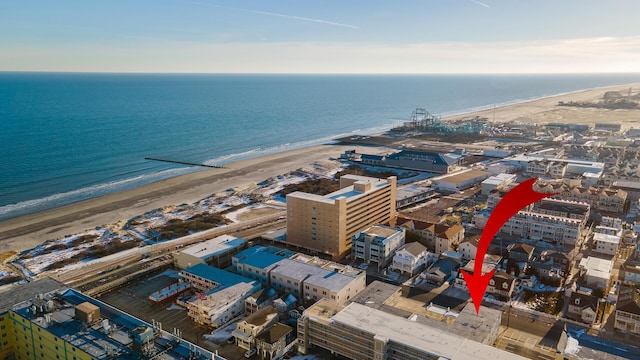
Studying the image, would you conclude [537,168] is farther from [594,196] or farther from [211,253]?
[211,253]

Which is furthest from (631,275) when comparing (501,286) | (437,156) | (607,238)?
(437,156)

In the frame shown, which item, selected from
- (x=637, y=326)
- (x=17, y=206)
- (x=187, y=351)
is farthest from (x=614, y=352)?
(x=17, y=206)

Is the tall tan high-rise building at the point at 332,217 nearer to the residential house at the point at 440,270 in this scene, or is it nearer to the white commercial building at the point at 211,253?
the white commercial building at the point at 211,253

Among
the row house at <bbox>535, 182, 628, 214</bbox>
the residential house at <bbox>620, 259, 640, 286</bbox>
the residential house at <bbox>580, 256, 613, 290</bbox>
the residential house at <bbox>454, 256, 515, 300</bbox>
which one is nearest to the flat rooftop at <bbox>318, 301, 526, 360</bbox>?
the residential house at <bbox>454, 256, 515, 300</bbox>

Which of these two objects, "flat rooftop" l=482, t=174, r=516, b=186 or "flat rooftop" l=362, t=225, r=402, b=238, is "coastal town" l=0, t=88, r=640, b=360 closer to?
"flat rooftop" l=362, t=225, r=402, b=238

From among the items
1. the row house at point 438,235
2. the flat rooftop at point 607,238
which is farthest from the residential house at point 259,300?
the flat rooftop at point 607,238

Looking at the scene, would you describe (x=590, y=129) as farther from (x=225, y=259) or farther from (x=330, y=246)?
(x=225, y=259)
